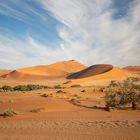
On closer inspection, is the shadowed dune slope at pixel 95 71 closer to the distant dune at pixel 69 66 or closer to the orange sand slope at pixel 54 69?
the orange sand slope at pixel 54 69

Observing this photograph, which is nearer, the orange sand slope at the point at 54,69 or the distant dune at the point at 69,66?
the orange sand slope at the point at 54,69

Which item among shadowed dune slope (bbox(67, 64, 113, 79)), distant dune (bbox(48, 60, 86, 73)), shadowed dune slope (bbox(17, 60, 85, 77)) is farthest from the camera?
distant dune (bbox(48, 60, 86, 73))

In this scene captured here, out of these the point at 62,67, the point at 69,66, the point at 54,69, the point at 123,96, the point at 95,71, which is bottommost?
the point at 123,96

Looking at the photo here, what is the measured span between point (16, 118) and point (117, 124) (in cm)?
503

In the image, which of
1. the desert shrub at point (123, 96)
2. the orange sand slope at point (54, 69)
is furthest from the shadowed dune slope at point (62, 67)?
the desert shrub at point (123, 96)

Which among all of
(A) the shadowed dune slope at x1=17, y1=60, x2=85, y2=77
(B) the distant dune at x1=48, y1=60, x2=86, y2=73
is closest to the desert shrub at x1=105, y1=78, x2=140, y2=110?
(A) the shadowed dune slope at x1=17, y1=60, x2=85, y2=77

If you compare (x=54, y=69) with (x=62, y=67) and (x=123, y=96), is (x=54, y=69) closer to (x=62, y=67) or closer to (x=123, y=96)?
(x=62, y=67)

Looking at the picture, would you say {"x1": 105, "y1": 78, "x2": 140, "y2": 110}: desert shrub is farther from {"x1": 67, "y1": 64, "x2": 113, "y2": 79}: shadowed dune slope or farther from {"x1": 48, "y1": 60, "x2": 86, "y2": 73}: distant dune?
{"x1": 48, "y1": 60, "x2": 86, "y2": 73}: distant dune

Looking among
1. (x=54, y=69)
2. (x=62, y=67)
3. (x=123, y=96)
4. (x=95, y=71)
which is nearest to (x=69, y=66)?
(x=62, y=67)

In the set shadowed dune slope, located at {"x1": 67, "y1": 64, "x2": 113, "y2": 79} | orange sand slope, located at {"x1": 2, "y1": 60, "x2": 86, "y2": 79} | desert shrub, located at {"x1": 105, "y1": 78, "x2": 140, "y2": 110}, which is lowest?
desert shrub, located at {"x1": 105, "y1": 78, "x2": 140, "y2": 110}

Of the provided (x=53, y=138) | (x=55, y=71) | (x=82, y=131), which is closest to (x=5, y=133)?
(x=53, y=138)

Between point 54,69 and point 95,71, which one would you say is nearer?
point 95,71

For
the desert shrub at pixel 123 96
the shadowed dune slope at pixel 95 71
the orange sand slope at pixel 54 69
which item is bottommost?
the desert shrub at pixel 123 96

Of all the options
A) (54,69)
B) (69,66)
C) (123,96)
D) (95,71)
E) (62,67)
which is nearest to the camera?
(123,96)
